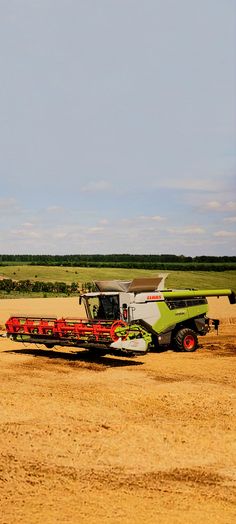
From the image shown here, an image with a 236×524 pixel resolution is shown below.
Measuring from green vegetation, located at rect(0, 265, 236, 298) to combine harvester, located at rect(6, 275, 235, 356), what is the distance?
31.4 m

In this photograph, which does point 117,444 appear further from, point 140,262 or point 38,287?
point 140,262

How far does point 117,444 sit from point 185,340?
10733 millimetres

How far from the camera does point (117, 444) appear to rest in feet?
31.8

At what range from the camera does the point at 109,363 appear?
58.9 ft

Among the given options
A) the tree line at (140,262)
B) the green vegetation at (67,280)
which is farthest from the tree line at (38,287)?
the tree line at (140,262)

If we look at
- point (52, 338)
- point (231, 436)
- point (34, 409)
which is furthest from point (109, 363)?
point (231, 436)

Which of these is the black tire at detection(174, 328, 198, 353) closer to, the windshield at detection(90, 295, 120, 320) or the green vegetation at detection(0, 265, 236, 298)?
the windshield at detection(90, 295, 120, 320)

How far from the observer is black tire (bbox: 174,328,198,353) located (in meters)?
19.9

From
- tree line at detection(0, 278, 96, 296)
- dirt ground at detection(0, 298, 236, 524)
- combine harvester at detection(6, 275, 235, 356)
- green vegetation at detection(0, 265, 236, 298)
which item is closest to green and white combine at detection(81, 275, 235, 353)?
combine harvester at detection(6, 275, 235, 356)

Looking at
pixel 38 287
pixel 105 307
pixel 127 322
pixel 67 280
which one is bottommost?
pixel 127 322

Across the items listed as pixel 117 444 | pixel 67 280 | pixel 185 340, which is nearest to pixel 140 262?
pixel 67 280

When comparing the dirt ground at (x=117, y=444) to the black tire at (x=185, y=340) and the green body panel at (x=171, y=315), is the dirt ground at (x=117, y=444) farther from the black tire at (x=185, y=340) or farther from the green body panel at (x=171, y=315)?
the black tire at (x=185, y=340)

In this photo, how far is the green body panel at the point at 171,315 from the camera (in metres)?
19.2

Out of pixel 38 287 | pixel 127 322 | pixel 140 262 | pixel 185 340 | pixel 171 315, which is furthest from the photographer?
pixel 140 262
